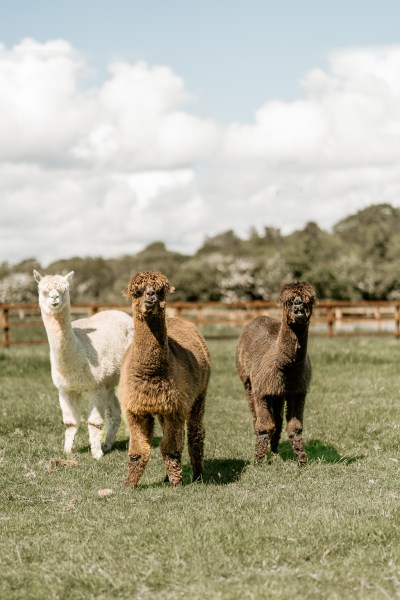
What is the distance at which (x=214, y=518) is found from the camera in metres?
5.38

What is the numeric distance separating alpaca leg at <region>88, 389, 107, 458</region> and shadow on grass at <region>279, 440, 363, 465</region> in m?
1.97

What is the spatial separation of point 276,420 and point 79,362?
223 centimetres

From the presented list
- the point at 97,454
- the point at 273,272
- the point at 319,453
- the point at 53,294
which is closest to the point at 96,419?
the point at 97,454

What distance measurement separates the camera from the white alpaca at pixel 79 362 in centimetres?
834

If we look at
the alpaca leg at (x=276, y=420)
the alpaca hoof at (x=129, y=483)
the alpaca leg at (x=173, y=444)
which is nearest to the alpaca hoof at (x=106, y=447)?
the alpaca leg at (x=276, y=420)

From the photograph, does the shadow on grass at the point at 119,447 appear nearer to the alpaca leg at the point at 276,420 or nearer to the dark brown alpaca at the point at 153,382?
the alpaca leg at the point at 276,420

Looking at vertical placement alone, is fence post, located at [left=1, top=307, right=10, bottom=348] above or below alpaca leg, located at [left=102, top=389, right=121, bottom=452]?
above

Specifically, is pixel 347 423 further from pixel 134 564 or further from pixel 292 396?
pixel 134 564

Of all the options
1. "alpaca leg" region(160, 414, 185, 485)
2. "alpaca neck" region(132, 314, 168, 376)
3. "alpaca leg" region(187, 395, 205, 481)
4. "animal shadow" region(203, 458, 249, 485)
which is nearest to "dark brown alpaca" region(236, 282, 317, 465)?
"animal shadow" region(203, 458, 249, 485)

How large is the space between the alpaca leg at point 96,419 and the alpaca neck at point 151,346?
2292mm

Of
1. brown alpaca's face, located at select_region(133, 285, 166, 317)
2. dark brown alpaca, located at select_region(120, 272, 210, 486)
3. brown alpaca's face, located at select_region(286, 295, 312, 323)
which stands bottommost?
dark brown alpaca, located at select_region(120, 272, 210, 486)

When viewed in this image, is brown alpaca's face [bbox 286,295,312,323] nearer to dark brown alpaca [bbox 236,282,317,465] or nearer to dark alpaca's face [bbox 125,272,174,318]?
dark brown alpaca [bbox 236,282,317,465]

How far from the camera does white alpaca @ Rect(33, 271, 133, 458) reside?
328 inches

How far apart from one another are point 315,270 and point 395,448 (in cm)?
4281
